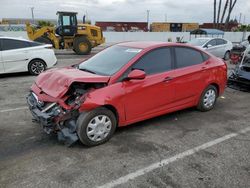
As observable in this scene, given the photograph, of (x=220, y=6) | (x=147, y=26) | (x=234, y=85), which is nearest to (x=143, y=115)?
(x=234, y=85)

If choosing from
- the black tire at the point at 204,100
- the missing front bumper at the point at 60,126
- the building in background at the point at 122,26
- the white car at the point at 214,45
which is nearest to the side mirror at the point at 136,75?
the missing front bumper at the point at 60,126

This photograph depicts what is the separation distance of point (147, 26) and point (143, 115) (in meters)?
54.2

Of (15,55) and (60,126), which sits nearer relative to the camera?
(60,126)

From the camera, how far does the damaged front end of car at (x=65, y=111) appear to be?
4004 mm

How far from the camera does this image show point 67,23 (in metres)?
18.6

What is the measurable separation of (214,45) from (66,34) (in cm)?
985

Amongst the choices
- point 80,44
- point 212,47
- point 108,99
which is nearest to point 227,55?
point 212,47

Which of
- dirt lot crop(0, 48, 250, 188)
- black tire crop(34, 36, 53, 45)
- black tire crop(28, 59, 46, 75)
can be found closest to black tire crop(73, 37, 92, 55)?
black tire crop(34, 36, 53, 45)

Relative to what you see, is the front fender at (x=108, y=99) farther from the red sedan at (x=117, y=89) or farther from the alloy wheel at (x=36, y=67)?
the alloy wheel at (x=36, y=67)

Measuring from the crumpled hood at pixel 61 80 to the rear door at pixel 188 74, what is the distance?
160 centimetres

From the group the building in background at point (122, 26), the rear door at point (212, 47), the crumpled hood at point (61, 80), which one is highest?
the building in background at point (122, 26)

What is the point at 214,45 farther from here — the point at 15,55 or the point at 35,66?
the point at 15,55

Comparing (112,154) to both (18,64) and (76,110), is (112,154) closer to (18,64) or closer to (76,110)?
(76,110)

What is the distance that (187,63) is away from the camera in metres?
5.41
